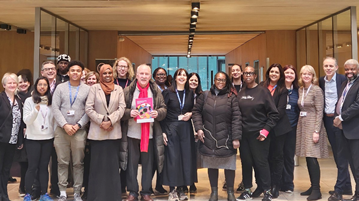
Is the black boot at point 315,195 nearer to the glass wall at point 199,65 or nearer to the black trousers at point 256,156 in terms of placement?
the black trousers at point 256,156

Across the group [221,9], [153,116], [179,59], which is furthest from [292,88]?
[179,59]

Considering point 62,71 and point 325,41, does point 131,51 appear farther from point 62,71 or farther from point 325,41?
point 62,71

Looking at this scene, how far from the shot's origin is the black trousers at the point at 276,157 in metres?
5.23

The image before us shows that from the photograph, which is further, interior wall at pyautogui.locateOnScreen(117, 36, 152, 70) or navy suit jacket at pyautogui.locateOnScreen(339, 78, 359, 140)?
interior wall at pyautogui.locateOnScreen(117, 36, 152, 70)

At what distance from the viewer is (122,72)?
529 centimetres

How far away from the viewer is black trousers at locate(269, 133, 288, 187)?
17.2ft

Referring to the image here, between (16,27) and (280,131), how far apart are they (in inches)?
354

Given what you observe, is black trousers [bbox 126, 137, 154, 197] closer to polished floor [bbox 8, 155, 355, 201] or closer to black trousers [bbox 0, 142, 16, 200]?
polished floor [bbox 8, 155, 355, 201]

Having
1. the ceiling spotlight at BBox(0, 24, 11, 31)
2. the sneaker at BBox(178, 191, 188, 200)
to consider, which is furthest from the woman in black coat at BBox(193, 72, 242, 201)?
the ceiling spotlight at BBox(0, 24, 11, 31)

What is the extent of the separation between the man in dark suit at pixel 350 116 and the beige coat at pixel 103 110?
9.30ft

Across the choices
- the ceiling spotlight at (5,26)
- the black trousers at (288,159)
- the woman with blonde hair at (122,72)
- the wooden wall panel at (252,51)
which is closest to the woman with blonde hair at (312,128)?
the black trousers at (288,159)

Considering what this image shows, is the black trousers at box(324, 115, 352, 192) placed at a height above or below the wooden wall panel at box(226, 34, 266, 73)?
below

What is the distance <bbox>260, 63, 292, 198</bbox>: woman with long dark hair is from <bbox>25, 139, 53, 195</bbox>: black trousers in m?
2.81

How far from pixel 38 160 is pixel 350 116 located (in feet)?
13.2
